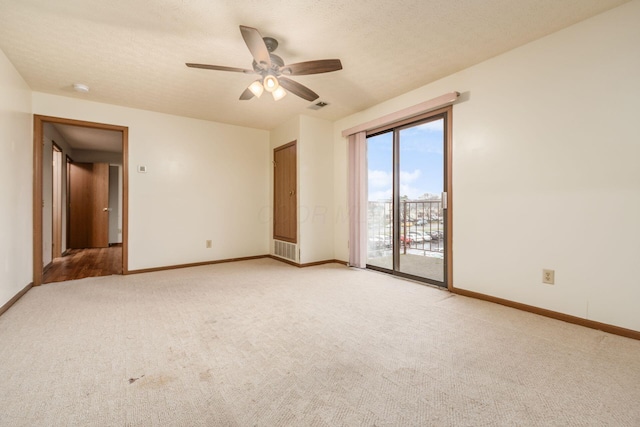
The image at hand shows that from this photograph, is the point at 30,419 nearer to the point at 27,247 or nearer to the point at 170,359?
the point at 170,359

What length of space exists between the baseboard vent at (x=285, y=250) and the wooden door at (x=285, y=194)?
0.08 meters

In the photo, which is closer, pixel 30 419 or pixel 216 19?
pixel 30 419

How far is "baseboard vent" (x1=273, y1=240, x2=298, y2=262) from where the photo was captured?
4492 millimetres

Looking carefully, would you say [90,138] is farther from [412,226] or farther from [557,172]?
[557,172]

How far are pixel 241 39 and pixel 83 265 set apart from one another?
450 centimetres

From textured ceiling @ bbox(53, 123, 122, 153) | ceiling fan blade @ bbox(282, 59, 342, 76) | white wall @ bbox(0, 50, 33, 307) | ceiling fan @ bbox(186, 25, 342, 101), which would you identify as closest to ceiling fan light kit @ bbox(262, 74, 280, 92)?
ceiling fan @ bbox(186, 25, 342, 101)

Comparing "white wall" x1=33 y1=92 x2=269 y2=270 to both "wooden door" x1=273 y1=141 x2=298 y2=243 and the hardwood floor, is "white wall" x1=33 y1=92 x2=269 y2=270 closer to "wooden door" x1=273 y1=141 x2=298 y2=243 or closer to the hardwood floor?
"wooden door" x1=273 y1=141 x2=298 y2=243

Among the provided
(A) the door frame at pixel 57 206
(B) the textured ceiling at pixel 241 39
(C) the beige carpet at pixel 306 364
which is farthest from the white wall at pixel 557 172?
(A) the door frame at pixel 57 206

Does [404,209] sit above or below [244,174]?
below

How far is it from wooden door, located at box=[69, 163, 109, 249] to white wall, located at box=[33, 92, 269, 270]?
3579 millimetres

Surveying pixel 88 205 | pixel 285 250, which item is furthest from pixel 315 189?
pixel 88 205

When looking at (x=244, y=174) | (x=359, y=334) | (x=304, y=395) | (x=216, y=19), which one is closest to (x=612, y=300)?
(x=359, y=334)

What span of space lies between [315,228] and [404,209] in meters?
1.61

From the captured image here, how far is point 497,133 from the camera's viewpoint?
2.68 m
